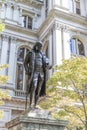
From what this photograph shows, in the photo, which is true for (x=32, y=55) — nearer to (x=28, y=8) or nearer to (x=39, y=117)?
(x=39, y=117)

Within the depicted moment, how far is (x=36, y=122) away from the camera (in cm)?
700

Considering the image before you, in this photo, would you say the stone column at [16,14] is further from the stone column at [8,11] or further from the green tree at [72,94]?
the green tree at [72,94]

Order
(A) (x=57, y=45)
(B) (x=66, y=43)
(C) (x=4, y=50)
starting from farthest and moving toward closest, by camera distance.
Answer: (C) (x=4, y=50)
(B) (x=66, y=43)
(A) (x=57, y=45)

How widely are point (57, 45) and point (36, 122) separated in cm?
1577

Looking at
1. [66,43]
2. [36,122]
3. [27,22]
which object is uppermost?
[27,22]

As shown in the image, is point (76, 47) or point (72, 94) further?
point (76, 47)

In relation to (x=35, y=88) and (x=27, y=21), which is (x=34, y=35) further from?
(x=35, y=88)

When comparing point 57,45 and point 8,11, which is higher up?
point 8,11

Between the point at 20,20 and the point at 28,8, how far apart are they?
229cm

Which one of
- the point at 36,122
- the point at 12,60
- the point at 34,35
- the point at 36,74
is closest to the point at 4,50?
the point at 12,60

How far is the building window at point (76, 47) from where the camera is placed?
24.1 meters

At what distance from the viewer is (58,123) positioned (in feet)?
24.2

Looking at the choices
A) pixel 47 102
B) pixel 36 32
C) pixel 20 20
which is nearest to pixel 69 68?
pixel 47 102

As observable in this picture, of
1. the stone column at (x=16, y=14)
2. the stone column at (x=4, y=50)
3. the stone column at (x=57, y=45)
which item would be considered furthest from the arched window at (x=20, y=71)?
the stone column at (x=57, y=45)
